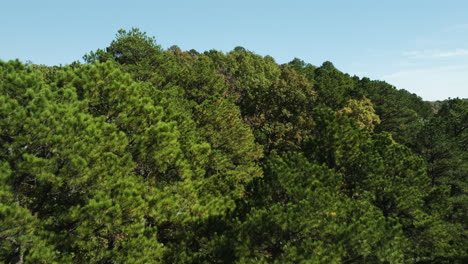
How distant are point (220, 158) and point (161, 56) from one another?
14.8 meters

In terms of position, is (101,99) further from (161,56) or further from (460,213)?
(460,213)

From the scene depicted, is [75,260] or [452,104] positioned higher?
[452,104]

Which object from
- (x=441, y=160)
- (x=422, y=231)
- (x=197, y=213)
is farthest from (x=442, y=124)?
(x=197, y=213)

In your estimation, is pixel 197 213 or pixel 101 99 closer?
pixel 101 99

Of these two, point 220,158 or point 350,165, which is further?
point 220,158

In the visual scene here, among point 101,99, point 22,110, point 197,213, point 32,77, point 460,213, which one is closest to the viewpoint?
point 22,110

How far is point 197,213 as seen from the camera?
53.8 feet

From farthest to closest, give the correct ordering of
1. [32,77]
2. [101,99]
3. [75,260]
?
[101,99] → [75,260] → [32,77]

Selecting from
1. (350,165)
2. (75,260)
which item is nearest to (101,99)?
(75,260)

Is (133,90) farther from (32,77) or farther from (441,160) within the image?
(441,160)

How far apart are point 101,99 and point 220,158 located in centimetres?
1150

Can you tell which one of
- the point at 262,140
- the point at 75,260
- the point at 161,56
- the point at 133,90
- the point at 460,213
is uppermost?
the point at 161,56

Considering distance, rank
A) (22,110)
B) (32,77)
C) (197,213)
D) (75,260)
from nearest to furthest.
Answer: (22,110) < (32,77) < (75,260) < (197,213)

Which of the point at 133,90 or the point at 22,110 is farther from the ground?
the point at 133,90
